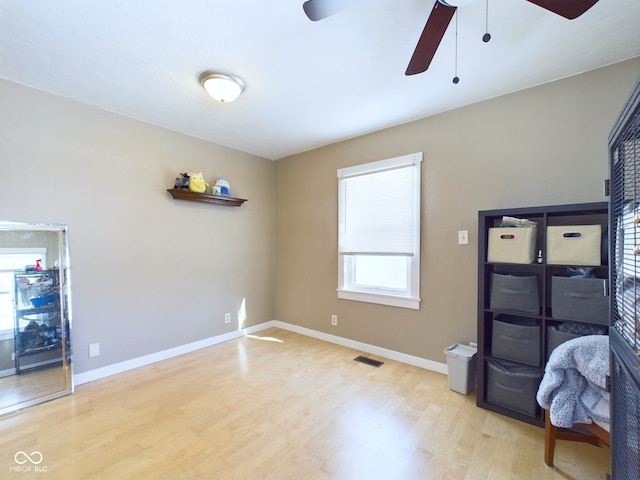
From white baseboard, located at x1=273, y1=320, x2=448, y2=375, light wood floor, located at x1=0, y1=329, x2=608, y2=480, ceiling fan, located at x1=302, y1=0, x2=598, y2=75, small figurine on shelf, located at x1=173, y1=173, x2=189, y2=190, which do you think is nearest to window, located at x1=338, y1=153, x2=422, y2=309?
white baseboard, located at x1=273, y1=320, x2=448, y2=375

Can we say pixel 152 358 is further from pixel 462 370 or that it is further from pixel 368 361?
pixel 462 370

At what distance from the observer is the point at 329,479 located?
1.52 m

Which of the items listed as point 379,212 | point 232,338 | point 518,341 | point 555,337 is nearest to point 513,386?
point 518,341

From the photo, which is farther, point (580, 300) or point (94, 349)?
point (94, 349)

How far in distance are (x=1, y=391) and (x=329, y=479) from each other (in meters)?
2.61

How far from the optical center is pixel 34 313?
240cm

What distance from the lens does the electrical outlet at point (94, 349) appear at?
8.54 feet

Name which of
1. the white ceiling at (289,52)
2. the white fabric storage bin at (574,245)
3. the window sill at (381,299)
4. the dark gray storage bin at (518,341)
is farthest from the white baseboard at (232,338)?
the white ceiling at (289,52)

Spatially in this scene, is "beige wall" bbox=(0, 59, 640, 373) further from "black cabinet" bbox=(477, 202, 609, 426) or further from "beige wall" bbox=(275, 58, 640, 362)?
"black cabinet" bbox=(477, 202, 609, 426)

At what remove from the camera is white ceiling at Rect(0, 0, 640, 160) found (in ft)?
5.17

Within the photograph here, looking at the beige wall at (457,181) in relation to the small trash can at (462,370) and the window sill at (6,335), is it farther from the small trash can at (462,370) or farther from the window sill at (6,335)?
the window sill at (6,335)

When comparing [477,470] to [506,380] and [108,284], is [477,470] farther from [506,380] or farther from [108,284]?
[108,284]

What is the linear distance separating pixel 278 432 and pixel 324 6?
2.42 metres

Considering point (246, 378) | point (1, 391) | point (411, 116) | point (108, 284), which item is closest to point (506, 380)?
point (246, 378)
